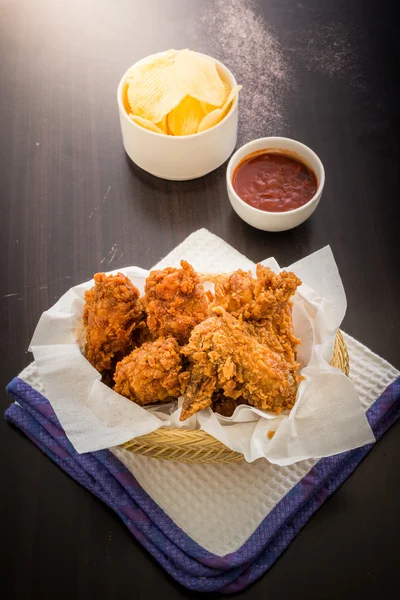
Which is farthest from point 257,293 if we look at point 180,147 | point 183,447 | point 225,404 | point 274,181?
point 180,147

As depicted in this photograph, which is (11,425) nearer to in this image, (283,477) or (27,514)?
(27,514)

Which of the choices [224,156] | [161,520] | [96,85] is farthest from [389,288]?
[96,85]

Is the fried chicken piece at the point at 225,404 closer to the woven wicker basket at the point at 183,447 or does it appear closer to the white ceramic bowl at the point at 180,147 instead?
the woven wicker basket at the point at 183,447

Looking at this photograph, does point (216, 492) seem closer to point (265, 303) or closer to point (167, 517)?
point (167, 517)

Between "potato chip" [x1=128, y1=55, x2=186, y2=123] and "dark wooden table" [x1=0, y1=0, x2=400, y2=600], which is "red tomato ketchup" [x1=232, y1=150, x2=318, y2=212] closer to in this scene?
"dark wooden table" [x1=0, y1=0, x2=400, y2=600]

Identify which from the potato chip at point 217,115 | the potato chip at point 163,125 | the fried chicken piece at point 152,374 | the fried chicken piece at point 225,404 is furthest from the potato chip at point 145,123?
the fried chicken piece at point 225,404
